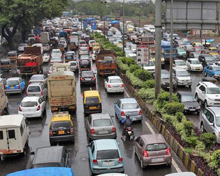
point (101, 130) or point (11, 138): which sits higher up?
point (11, 138)

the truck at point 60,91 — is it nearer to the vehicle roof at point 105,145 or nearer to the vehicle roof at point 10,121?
the vehicle roof at point 10,121

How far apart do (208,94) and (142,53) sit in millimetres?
6822

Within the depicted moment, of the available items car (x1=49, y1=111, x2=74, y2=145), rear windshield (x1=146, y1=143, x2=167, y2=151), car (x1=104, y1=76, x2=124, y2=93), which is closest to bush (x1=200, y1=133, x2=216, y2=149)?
rear windshield (x1=146, y1=143, x2=167, y2=151)

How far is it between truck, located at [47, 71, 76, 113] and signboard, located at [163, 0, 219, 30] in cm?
780

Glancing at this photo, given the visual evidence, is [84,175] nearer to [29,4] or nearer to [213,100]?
[213,100]

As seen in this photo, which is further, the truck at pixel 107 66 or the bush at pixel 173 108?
the truck at pixel 107 66

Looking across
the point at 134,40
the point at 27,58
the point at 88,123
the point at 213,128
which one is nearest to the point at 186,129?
the point at 213,128

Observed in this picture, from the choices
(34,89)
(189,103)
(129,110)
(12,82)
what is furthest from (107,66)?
(129,110)

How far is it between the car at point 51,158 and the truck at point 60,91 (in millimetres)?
9860

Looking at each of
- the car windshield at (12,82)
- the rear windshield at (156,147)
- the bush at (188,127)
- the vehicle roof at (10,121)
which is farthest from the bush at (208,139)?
the car windshield at (12,82)

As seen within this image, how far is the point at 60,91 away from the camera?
975 inches

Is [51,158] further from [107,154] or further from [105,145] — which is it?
[105,145]

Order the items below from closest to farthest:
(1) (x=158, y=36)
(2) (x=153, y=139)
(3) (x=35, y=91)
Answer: (2) (x=153, y=139) < (1) (x=158, y=36) < (3) (x=35, y=91)

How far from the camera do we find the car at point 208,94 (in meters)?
25.3
